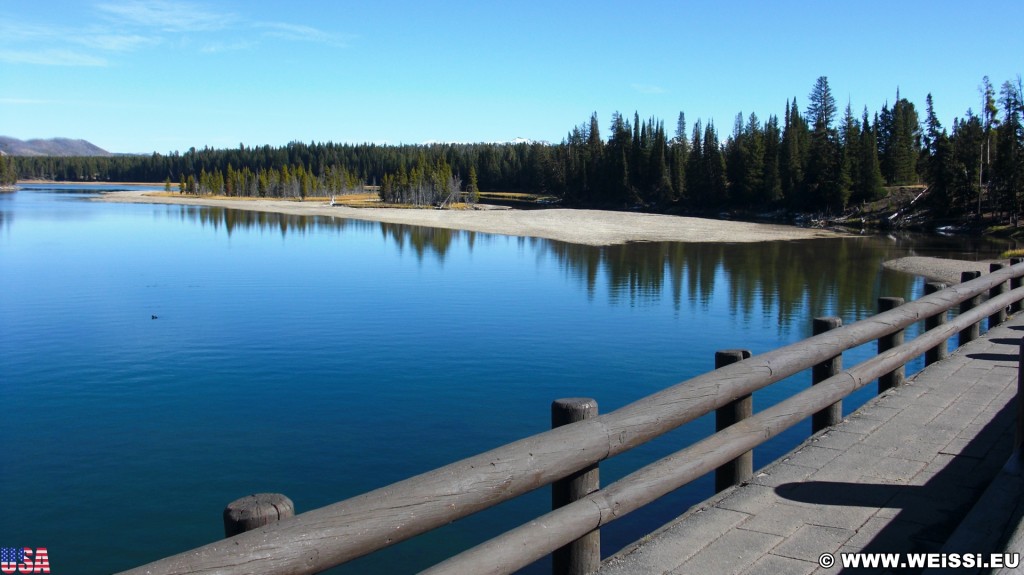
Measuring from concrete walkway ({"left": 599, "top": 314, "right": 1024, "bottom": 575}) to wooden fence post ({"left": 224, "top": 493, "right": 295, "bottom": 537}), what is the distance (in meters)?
2.15

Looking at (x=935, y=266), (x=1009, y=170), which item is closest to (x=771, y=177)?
(x=1009, y=170)

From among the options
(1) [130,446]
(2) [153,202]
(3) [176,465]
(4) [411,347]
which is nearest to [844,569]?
(3) [176,465]

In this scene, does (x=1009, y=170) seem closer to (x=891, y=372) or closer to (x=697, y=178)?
(x=697, y=178)

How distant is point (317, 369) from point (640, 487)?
14328 mm

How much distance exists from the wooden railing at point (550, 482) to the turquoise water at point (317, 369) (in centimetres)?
399

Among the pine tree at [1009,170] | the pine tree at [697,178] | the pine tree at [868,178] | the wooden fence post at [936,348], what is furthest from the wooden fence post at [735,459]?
the pine tree at [697,178]

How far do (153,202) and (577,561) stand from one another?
14645cm

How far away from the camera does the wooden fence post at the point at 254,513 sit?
10.3 ft

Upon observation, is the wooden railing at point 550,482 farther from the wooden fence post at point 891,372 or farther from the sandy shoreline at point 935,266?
the sandy shoreline at point 935,266

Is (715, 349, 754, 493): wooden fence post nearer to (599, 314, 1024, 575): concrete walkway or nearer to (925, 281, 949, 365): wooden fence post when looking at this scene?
(599, 314, 1024, 575): concrete walkway

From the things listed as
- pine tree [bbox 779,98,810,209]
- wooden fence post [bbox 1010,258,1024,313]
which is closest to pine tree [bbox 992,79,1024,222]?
pine tree [bbox 779,98,810,209]

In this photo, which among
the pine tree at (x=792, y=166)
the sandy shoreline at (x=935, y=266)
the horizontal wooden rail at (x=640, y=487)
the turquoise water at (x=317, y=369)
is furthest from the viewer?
the pine tree at (x=792, y=166)

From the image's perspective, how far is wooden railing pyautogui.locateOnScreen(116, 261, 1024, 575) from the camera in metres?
3.13

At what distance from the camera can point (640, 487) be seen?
491 centimetres
